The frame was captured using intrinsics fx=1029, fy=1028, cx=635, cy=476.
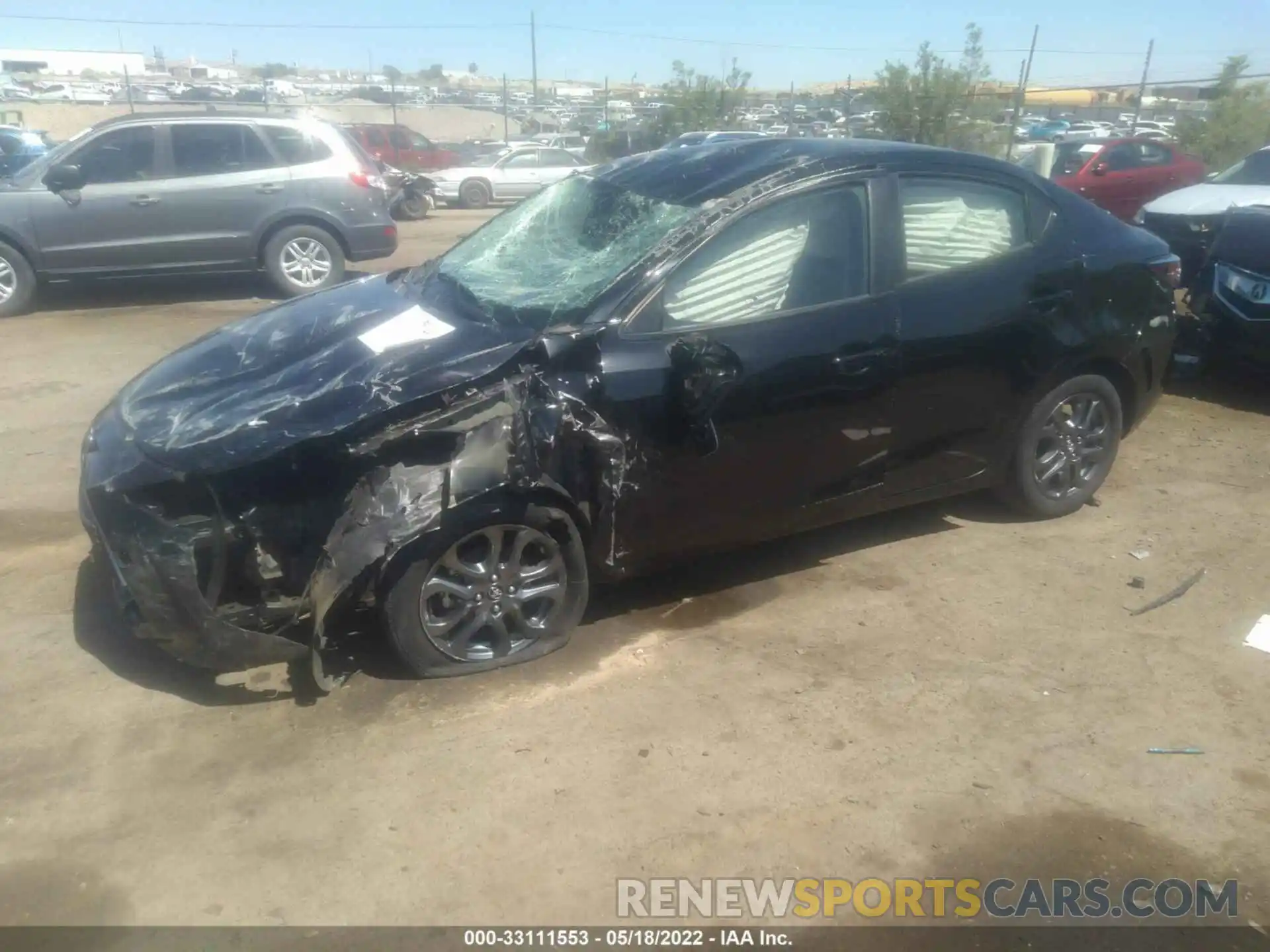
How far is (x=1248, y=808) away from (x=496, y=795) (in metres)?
2.30

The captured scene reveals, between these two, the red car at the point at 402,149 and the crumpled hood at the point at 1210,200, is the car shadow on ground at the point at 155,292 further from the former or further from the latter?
the red car at the point at 402,149

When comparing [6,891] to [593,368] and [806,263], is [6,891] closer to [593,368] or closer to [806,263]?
[593,368]

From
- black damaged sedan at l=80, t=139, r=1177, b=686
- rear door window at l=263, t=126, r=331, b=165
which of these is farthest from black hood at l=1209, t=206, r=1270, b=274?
rear door window at l=263, t=126, r=331, b=165

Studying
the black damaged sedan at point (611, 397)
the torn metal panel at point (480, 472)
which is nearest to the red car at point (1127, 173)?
the black damaged sedan at point (611, 397)

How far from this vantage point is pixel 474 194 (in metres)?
20.9

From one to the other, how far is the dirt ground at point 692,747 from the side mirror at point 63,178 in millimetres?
5783

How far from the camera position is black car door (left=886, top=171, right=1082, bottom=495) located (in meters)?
4.26

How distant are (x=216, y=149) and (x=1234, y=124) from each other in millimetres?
20517

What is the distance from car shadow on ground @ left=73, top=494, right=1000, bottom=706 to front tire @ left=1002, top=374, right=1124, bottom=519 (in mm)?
239

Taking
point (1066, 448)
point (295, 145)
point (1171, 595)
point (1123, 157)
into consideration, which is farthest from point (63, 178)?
point (1123, 157)

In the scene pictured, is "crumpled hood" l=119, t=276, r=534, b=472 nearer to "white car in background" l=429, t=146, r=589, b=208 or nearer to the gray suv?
the gray suv

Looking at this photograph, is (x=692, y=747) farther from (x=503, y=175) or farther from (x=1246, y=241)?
(x=503, y=175)

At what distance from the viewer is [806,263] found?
4.09 m

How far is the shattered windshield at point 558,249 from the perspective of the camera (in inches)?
155
